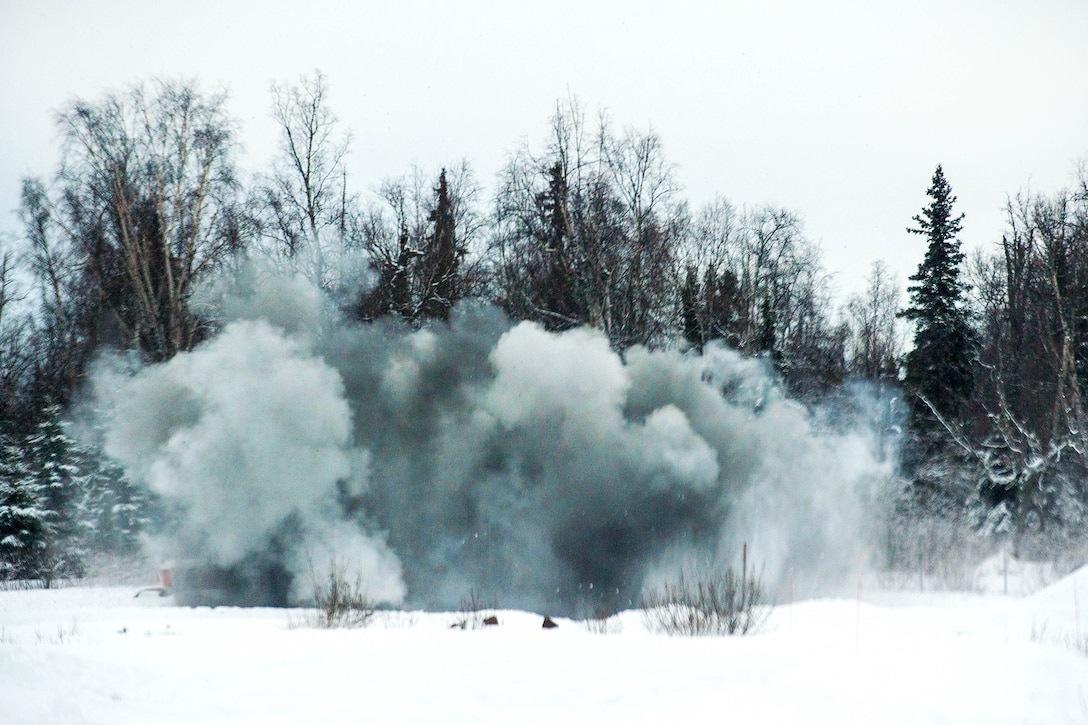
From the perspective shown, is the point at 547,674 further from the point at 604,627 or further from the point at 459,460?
the point at 459,460

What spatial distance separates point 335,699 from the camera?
8961mm

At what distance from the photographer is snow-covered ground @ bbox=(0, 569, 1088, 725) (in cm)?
840

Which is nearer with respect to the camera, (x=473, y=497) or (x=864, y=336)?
(x=473, y=497)

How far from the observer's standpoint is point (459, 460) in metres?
22.5

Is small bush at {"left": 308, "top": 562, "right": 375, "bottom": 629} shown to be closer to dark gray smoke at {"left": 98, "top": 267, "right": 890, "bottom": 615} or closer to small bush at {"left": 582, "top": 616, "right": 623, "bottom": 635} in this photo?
small bush at {"left": 582, "top": 616, "right": 623, "bottom": 635}

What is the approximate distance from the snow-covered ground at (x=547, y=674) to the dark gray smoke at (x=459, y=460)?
5.79 m

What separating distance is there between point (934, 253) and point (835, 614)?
778 inches

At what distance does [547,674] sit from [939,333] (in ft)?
84.1

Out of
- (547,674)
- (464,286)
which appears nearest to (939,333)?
(464,286)

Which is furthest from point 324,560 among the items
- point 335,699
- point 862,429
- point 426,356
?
point 862,429

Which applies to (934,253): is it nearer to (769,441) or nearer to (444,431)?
(769,441)

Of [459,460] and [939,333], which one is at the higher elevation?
[939,333]

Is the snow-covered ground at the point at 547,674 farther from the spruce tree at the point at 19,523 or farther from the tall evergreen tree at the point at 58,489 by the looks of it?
the tall evergreen tree at the point at 58,489

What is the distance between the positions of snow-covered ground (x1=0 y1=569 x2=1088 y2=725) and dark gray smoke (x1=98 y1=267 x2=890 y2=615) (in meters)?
5.79
